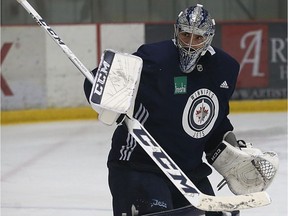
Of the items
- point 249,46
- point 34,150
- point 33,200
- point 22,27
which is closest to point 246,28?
point 249,46

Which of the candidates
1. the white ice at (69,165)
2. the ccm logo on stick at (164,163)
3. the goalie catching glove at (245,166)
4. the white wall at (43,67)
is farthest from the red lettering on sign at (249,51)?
the ccm logo on stick at (164,163)

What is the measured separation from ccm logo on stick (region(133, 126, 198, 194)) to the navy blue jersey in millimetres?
107

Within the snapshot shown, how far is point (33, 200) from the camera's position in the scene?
177 inches

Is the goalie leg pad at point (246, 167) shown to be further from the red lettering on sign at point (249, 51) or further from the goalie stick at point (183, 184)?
the red lettering on sign at point (249, 51)

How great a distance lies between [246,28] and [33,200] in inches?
151

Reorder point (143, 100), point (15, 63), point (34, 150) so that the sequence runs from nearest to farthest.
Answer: point (143, 100), point (34, 150), point (15, 63)

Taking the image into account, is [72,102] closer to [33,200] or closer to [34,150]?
[34,150]

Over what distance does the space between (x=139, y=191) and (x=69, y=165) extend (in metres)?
2.66

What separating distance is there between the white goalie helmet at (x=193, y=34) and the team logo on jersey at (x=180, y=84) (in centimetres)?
5

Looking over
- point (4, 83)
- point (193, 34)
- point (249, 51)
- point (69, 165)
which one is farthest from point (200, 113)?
point (249, 51)

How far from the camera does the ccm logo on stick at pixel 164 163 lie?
2.57m

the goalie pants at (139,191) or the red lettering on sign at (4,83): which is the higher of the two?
the goalie pants at (139,191)

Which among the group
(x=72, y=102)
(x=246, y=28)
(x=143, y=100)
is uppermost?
(x=143, y=100)

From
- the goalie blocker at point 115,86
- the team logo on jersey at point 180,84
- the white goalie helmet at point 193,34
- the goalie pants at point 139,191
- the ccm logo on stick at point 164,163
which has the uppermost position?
the white goalie helmet at point 193,34
